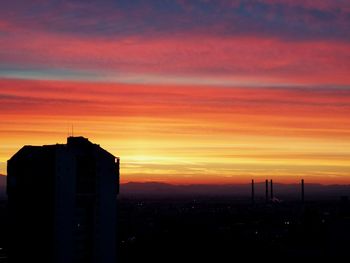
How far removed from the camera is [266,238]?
17600 cm

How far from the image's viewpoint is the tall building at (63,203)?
85688mm

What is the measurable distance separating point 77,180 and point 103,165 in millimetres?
4626

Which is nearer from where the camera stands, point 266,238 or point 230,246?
point 230,246

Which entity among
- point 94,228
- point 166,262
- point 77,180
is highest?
point 77,180

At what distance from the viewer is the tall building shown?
85688 mm

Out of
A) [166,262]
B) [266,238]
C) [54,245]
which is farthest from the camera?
[266,238]

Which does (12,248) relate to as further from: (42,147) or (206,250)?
(206,250)

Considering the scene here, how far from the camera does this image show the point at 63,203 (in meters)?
86.1

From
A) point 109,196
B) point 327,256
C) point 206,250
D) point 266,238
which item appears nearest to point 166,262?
point 206,250

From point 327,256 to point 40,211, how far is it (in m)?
66.9

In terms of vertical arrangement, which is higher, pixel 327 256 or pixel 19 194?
pixel 19 194

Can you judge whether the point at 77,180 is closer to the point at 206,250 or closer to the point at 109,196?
the point at 109,196

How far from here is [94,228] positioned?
88.4 metres

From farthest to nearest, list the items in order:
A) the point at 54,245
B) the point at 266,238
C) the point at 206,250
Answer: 1. the point at 266,238
2. the point at 206,250
3. the point at 54,245
